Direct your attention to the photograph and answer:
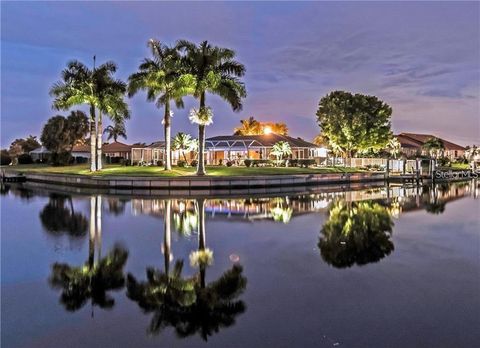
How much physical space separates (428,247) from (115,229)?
1043 centimetres

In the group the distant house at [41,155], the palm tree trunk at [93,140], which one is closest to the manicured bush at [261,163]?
the palm tree trunk at [93,140]

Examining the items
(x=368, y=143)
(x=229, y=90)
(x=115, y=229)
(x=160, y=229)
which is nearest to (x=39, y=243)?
(x=115, y=229)

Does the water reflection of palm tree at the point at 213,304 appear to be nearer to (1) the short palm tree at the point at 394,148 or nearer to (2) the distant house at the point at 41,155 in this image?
(1) the short palm tree at the point at 394,148

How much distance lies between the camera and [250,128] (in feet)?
302

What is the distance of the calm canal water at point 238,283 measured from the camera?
709cm

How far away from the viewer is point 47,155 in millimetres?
83312

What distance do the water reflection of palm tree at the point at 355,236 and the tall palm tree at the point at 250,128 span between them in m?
67.8

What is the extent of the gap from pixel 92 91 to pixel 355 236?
36.2 metres

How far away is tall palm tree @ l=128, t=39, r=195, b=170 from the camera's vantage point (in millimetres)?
39219

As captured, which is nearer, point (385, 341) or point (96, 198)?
point (385, 341)

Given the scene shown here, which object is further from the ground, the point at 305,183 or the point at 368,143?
the point at 368,143

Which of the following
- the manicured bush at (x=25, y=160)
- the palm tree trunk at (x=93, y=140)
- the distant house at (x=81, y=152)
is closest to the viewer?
the palm tree trunk at (x=93, y=140)

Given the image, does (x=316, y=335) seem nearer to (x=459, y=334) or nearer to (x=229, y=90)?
(x=459, y=334)

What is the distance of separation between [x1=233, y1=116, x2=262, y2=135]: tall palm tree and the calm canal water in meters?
72.5
